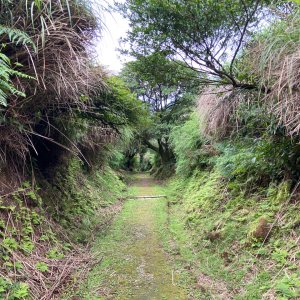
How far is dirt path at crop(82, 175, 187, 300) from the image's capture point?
2584mm

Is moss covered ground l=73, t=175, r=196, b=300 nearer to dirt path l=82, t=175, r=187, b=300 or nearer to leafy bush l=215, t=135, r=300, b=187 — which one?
dirt path l=82, t=175, r=187, b=300

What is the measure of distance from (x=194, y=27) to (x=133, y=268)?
9.73 feet

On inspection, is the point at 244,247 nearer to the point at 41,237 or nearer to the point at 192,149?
the point at 41,237

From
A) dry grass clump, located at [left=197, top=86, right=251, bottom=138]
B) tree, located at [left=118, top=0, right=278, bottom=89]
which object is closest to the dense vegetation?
tree, located at [left=118, top=0, right=278, bottom=89]

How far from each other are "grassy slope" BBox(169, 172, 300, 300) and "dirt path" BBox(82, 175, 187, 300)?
35cm

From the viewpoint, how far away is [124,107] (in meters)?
4.13

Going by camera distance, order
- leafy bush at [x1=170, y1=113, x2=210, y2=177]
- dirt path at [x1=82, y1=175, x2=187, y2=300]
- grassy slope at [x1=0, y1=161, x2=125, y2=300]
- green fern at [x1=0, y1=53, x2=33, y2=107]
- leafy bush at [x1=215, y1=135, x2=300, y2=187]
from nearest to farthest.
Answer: green fern at [x1=0, y1=53, x2=33, y2=107] → grassy slope at [x1=0, y1=161, x2=125, y2=300] → dirt path at [x1=82, y1=175, x2=187, y2=300] → leafy bush at [x1=215, y1=135, x2=300, y2=187] → leafy bush at [x1=170, y1=113, x2=210, y2=177]

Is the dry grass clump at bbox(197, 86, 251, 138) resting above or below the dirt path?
above

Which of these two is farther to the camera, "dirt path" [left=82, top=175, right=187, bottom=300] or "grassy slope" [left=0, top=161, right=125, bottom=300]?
"dirt path" [left=82, top=175, right=187, bottom=300]

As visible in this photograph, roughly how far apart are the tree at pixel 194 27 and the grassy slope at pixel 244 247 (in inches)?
61.9

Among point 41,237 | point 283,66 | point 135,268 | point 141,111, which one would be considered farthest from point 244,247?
point 141,111

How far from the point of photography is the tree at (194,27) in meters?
2.58

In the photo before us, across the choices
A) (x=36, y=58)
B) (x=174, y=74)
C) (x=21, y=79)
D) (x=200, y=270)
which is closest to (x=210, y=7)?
(x=174, y=74)

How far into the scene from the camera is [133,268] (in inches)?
124
